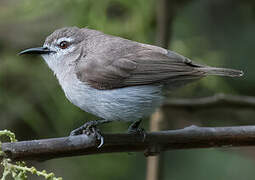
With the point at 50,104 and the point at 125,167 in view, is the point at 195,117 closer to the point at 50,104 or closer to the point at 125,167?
the point at 125,167

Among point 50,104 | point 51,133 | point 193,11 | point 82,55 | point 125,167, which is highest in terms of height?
point 193,11

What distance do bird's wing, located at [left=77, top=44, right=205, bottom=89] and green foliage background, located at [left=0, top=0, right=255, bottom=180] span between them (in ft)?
2.83

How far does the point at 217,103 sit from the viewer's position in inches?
174

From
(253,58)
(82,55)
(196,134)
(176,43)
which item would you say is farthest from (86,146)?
(253,58)

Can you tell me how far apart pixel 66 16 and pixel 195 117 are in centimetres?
195

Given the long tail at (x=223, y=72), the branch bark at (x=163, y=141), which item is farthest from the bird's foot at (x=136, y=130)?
the long tail at (x=223, y=72)

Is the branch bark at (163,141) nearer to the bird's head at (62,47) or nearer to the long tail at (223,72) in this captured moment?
the long tail at (223,72)

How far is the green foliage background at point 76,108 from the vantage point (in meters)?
5.11

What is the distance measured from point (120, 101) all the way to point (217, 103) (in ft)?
3.40

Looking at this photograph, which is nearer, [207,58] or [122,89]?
[122,89]

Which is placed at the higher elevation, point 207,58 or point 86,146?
point 207,58

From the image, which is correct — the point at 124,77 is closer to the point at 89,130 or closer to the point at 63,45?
the point at 89,130

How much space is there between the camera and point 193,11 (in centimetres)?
617

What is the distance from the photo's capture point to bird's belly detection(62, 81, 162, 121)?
12.9ft
